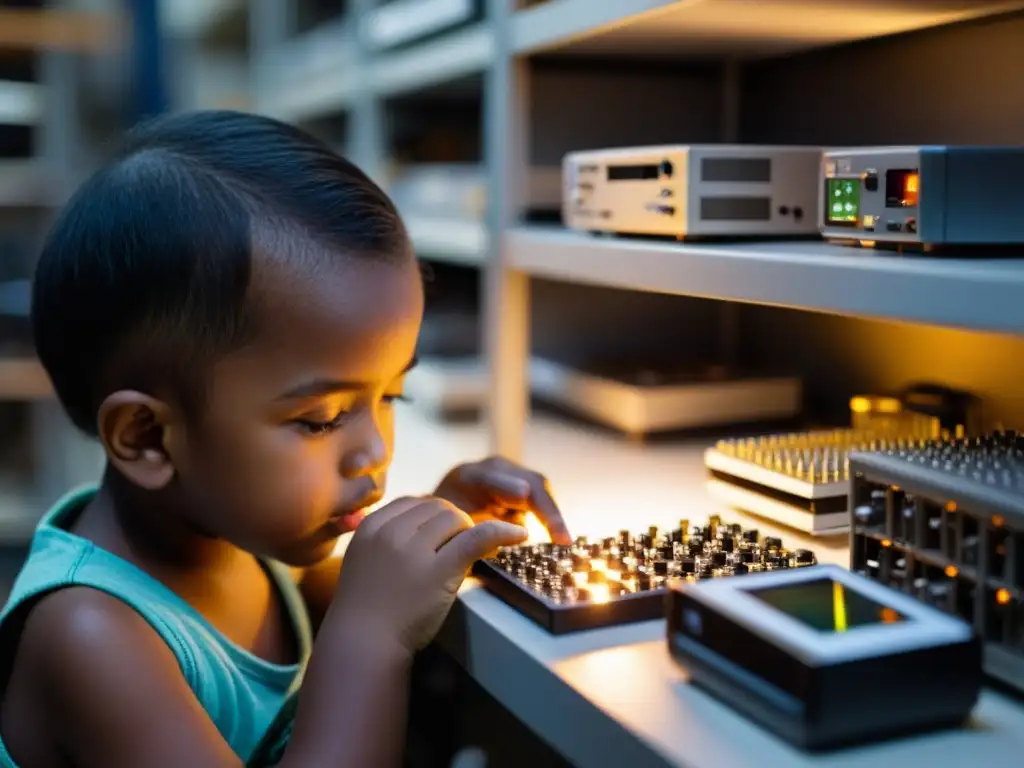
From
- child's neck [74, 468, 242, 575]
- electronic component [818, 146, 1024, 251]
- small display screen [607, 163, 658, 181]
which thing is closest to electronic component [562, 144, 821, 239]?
small display screen [607, 163, 658, 181]

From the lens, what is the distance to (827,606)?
0.58 m

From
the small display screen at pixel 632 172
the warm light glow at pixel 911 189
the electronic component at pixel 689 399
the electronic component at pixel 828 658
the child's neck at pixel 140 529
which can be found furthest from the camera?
the electronic component at pixel 689 399

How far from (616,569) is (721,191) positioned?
344 mm

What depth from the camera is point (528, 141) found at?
127 cm

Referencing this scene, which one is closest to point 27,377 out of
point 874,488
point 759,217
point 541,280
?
point 541,280

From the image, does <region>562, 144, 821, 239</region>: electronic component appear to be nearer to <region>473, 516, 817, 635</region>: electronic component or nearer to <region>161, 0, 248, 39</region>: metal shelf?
<region>473, 516, 817, 635</region>: electronic component

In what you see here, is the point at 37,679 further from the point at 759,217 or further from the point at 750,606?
A: the point at 759,217

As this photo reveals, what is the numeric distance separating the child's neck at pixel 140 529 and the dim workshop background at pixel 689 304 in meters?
0.22

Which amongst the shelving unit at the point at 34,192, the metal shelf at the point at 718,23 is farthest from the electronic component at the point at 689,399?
the shelving unit at the point at 34,192

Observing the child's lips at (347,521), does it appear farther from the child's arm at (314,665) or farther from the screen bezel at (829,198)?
the screen bezel at (829,198)

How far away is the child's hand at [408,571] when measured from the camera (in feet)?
2.42

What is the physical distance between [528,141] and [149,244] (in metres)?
0.59

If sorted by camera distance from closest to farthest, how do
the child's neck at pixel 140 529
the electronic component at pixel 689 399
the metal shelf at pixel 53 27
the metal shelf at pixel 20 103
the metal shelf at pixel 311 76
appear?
1. the child's neck at pixel 140 529
2. the electronic component at pixel 689 399
3. the metal shelf at pixel 311 76
4. the metal shelf at pixel 53 27
5. the metal shelf at pixel 20 103

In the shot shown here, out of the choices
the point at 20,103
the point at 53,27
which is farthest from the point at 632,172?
the point at 20,103
